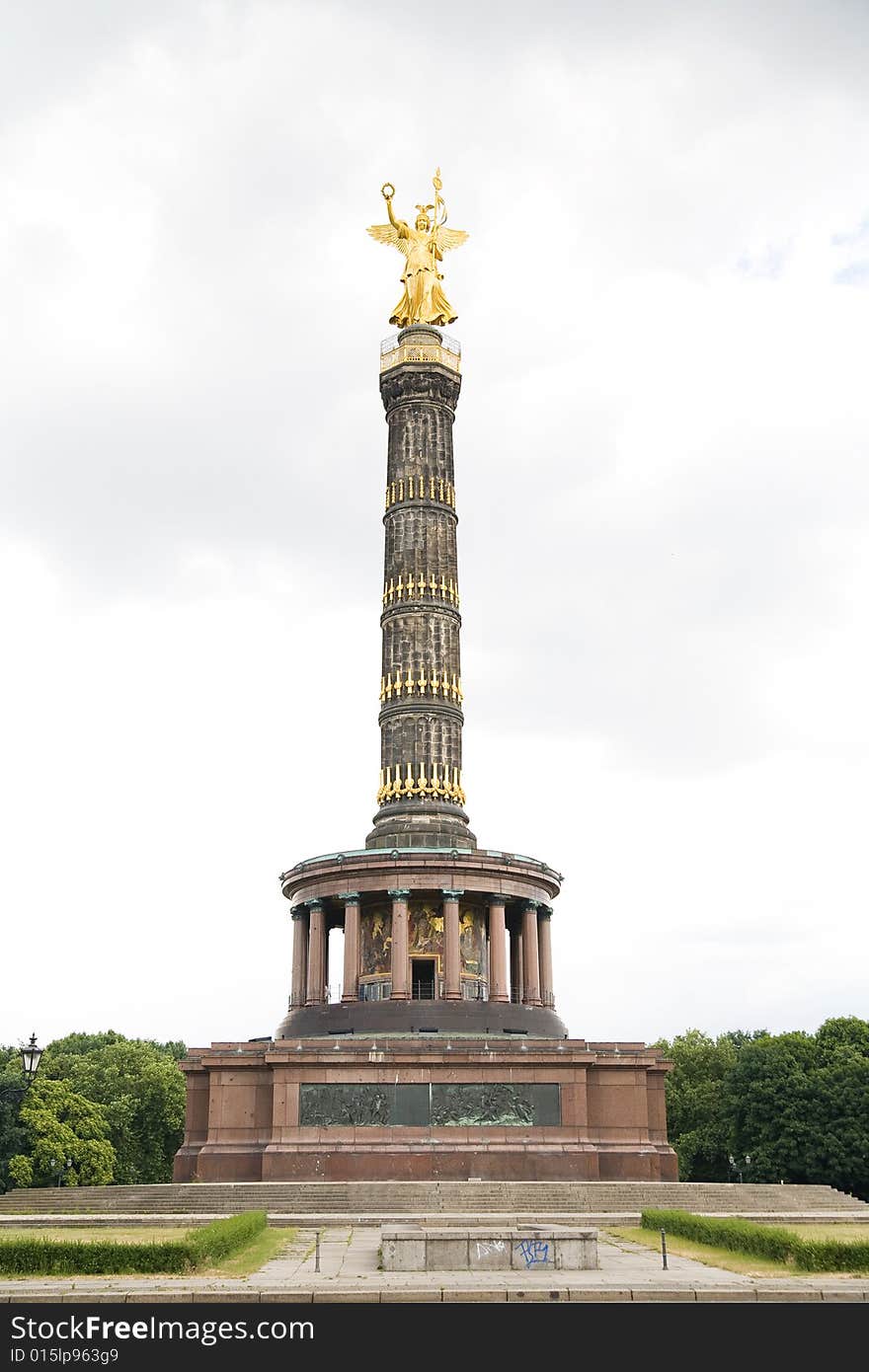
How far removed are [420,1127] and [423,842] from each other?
31.6 feet

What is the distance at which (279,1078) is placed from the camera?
112 feet

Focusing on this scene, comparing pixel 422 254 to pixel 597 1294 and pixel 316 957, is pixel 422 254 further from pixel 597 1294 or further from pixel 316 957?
pixel 597 1294

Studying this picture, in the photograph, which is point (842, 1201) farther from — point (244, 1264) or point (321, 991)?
point (244, 1264)

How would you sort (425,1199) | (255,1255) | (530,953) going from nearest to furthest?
1. (255,1255)
2. (425,1199)
3. (530,953)

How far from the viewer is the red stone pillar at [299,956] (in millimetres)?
41531

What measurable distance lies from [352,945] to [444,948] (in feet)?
9.45

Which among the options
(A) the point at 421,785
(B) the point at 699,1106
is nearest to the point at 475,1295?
(A) the point at 421,785

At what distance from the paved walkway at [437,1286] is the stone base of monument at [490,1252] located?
0.33 metres

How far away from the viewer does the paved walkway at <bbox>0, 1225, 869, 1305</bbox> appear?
14.8 m

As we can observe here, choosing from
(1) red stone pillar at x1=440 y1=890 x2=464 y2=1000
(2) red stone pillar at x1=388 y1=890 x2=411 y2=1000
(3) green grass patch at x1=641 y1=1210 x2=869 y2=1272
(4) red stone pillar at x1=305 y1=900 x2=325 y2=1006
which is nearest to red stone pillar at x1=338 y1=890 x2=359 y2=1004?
(2) red stone pillar at x1=388 y1=890 x2=411 y2=1000

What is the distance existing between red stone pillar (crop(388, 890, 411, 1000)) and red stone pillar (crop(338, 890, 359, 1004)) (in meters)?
1.24

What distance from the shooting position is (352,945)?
39.1 meters

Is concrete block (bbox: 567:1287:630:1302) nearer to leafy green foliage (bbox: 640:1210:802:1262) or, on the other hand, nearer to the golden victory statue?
leafy green foliage (bbox: 640:1210:802:1262)
